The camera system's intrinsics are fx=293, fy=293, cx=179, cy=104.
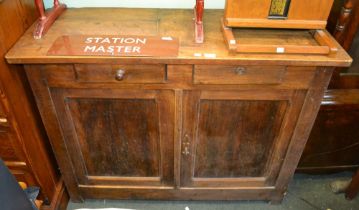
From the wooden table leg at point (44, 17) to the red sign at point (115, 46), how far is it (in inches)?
3.3

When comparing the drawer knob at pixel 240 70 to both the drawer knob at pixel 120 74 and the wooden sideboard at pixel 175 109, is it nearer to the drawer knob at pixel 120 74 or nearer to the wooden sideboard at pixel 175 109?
the wooden sideboard at pixel 175 109

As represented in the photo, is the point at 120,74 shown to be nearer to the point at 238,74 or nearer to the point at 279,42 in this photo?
the point at 238,74

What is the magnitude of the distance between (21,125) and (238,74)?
2.72 ft

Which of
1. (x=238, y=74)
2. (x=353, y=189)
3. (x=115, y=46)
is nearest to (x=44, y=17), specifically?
(x=115, y=46)

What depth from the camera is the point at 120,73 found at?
98 cm

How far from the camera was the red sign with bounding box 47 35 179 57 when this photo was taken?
3.12 ft

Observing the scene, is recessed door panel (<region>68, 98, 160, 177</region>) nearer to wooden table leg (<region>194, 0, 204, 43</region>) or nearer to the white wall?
wooden table leg (<region>194, 0, 204, 43</region>)

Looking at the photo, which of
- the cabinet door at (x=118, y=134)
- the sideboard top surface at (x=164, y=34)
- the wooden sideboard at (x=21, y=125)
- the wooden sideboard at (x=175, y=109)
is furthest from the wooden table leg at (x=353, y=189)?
the wooden sideboard at (x=21, y=125)

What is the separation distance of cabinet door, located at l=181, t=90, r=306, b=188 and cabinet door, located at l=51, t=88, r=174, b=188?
96 mm

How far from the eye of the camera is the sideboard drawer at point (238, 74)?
0.98m

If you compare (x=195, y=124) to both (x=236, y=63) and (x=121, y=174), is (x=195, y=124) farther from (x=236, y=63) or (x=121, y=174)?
(x=121, y=174)

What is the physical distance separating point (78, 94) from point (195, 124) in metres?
0.46

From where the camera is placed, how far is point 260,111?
114 centimetres

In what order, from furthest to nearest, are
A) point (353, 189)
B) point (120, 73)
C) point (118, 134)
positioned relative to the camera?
point (353, 189)
point (118, 134)
point (120, 73)
